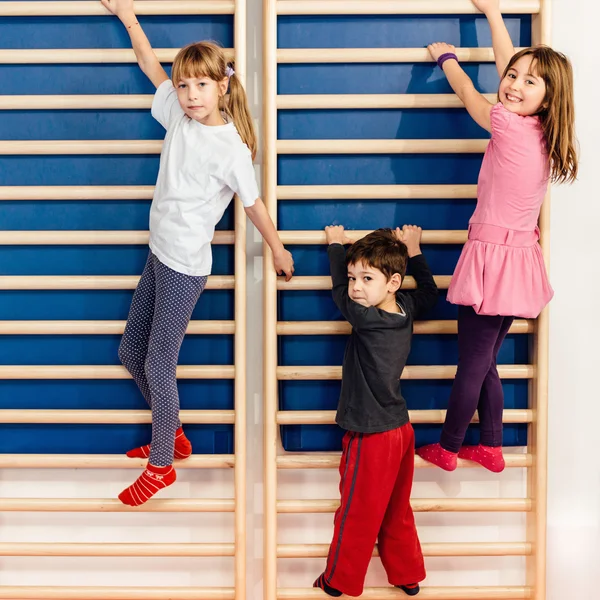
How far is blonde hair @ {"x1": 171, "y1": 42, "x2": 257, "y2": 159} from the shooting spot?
1448 mm

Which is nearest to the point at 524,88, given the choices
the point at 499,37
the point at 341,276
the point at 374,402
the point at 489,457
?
the point at 499,37

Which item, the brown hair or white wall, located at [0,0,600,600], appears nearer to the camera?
the brown hair

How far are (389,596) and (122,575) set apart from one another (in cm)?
76

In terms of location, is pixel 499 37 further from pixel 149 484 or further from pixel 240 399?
pixel 149 484

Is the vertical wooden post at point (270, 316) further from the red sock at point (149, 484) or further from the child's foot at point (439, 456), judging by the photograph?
the child's foot at point (439, 456)

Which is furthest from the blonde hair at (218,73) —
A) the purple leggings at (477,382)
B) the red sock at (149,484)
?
the red sock at (149,484)

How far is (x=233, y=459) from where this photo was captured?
1.69 m

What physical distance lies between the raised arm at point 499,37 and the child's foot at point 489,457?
96cm

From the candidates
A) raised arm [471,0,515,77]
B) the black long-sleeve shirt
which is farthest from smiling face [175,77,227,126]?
A: raised arm [471,0,515,77]

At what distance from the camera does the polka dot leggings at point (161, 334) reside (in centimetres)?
154

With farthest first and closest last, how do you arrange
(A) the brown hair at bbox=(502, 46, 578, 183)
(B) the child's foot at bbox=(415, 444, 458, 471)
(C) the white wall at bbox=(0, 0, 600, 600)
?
(C) the white wall at bbox=(0, 0, 600, 600) < (B) the child's foot at bbox=(415, 444, 458, 471) < (A) the brown hair at bbox=(502, 46, 578, 183)

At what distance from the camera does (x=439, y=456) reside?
1.66 metres

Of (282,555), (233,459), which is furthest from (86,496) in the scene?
(282,555)

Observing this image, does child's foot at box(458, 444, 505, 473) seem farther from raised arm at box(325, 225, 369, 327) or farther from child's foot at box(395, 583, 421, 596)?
raised arm at box(325, 225, 369, 327)
